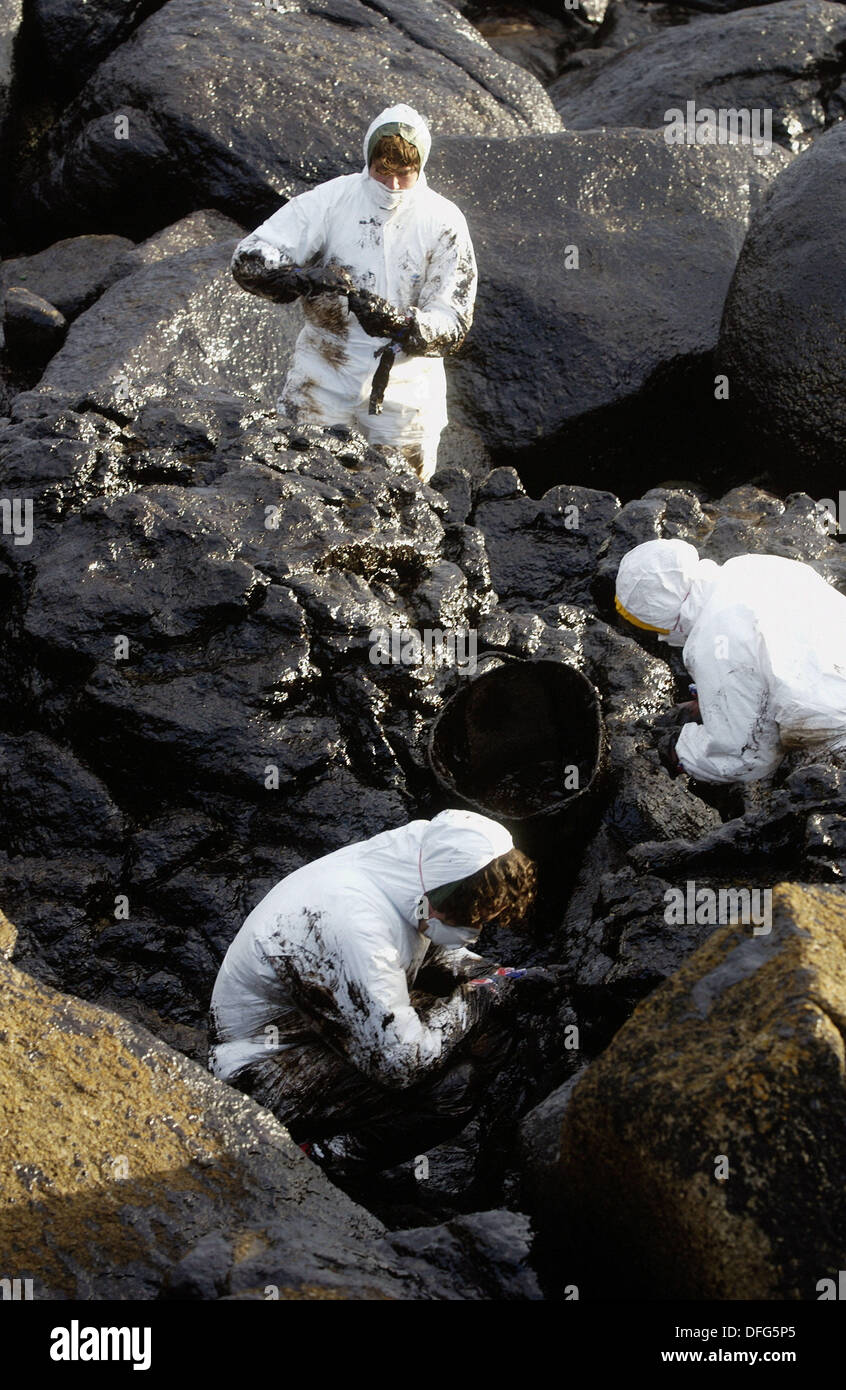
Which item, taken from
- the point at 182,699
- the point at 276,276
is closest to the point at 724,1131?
the point at 182,699

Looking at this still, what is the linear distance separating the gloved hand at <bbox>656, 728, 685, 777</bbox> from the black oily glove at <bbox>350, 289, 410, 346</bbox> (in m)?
2.29

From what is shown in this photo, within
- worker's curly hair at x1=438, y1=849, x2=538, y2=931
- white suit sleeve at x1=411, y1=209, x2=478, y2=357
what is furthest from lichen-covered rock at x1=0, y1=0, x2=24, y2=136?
worker's curly hair at x1=438, y1=849, x2=538, y2=931

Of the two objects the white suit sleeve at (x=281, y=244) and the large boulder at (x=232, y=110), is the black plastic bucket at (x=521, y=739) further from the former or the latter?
the large boulder at (x=232, y=110)

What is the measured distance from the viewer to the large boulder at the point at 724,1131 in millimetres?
2484

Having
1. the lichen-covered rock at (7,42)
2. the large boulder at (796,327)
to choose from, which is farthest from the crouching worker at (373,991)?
the lichen-covered rock at (7,42)

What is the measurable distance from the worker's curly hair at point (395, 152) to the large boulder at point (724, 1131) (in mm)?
4246

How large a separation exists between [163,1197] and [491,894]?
3.77 ft

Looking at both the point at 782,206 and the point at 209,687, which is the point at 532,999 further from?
the point at 782,206

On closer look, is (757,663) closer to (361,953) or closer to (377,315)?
(361,953)

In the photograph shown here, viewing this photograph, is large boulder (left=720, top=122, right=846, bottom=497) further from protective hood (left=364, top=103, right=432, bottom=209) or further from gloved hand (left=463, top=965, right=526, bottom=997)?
gloved hand (left=463, top=965, right=526, bottom=997)

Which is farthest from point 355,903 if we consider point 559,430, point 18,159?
point 18,159

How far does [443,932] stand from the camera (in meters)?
3.80

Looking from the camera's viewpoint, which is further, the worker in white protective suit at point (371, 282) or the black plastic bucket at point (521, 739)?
the worker in white protective suit at point (371, 282)

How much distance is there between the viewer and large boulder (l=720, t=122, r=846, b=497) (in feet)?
22.5
